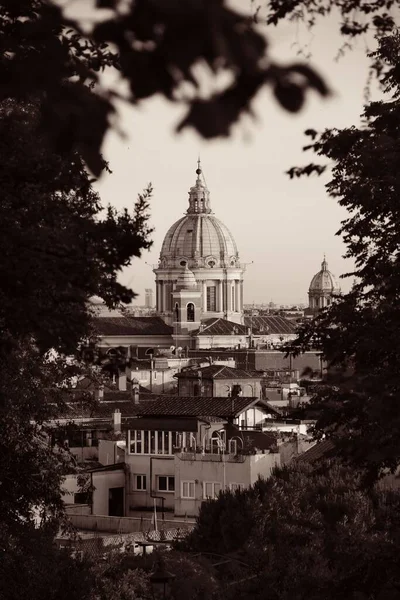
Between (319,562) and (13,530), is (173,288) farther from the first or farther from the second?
(13,530)

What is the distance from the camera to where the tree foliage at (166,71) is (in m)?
3.47

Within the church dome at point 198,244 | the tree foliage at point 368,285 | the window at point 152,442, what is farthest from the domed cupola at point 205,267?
the tree foliage at point 368,285

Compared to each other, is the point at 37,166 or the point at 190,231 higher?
the point at 190,231

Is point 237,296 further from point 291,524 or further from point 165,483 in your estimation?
point 291,524

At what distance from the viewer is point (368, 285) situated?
12.9 m

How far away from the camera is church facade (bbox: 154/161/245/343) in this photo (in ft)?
440

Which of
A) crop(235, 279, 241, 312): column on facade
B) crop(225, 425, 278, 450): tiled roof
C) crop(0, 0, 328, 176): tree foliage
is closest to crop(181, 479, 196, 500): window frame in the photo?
crop(225, 425, 278, 450): tiled roof

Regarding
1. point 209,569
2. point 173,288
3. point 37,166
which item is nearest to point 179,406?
point 209,569

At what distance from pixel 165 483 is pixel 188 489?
190 centimetres

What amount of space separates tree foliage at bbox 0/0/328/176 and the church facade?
413ft

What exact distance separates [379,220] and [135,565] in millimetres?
12759

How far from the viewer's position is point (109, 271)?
836cm

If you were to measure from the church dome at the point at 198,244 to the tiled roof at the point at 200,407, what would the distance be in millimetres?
91334

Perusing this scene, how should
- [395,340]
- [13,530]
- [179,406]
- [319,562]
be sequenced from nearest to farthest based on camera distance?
[395,340], [13,530], [319,562], [179,406]
